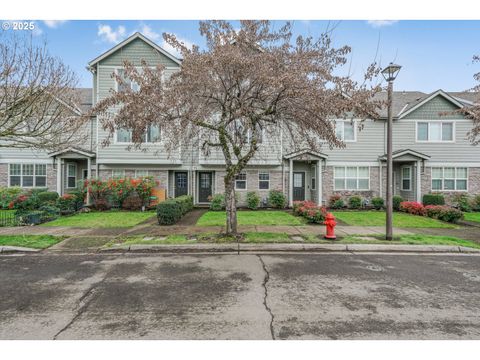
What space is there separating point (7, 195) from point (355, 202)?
932 inches

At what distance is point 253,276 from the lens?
5531 millimetres

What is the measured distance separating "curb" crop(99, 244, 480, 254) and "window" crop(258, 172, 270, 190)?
10.0 meters

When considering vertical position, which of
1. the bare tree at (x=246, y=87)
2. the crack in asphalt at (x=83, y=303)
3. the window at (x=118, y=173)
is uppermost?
the bare tree at (x=246, y=87)

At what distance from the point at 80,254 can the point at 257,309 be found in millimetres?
6083

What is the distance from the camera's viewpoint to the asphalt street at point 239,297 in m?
3.51

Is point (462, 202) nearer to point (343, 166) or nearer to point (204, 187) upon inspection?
point (343, 166)

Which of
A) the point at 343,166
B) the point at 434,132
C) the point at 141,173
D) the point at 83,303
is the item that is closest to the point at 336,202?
the point at 343,166

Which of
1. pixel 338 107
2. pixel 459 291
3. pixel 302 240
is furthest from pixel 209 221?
pixel 459 291

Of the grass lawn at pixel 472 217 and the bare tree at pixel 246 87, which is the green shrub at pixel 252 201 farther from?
the grass lawn at pixel 472 217

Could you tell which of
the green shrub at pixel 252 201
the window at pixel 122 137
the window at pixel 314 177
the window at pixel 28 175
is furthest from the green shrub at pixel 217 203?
the window at pixel 28 175

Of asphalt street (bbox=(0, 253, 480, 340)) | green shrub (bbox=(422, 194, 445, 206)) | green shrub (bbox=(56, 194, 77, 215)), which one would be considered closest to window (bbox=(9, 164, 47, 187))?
green shrub (bbox=(56, 194, 77, 215))

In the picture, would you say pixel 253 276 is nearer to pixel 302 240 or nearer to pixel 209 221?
pixel 302 240

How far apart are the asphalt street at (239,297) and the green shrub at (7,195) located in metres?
12.7

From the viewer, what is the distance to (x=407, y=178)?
18203mm
